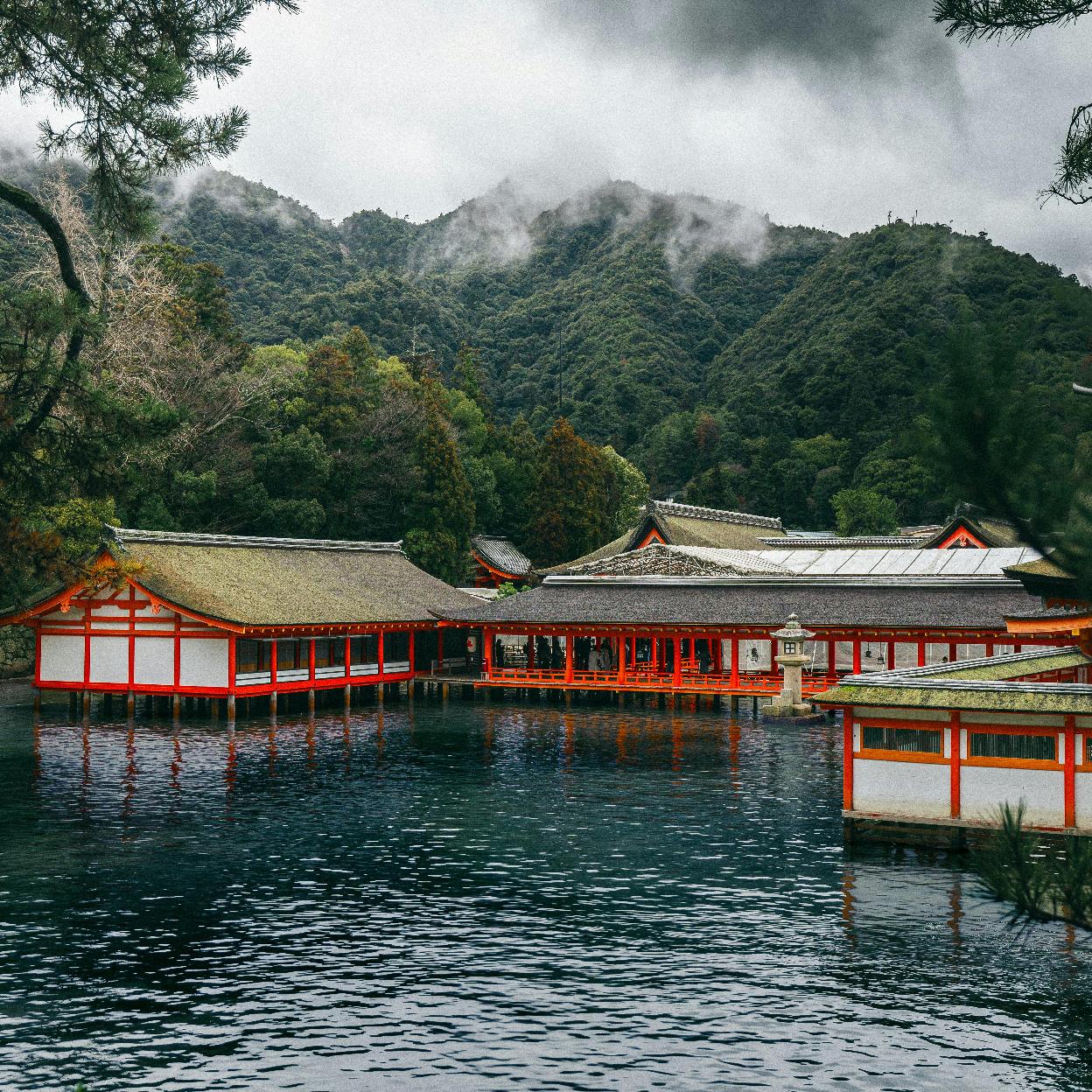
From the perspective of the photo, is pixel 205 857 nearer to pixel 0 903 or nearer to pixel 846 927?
pixel 0 903

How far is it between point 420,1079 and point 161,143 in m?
12.7

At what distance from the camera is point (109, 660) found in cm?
5050

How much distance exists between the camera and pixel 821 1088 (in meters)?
15.1

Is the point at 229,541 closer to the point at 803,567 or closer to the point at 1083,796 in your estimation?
the point at 803,567

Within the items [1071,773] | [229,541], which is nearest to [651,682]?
[229,541]

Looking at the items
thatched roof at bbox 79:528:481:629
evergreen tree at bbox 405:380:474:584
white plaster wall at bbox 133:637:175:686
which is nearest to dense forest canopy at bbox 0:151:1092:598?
evergreen tree at bbox 405:380:474:584

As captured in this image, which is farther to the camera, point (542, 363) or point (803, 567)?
point (542, 363)

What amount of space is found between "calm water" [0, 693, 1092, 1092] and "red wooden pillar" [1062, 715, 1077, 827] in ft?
8.14

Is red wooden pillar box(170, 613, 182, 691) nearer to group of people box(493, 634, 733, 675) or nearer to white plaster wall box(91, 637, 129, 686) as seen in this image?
white plaster wall box(91, 637, 129, 686)

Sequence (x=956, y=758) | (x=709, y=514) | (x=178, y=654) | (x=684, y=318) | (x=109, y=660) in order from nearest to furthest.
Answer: (x=956, y=758)
(x=178, y=654)
(x=109, y=660)
(x=709, y=514)
(x=684, y=318)

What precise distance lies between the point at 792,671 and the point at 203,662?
76.2 ft

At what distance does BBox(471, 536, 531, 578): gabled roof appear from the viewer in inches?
3228

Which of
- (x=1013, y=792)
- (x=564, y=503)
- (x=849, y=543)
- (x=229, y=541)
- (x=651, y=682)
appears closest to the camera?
(x=1013, y=792)

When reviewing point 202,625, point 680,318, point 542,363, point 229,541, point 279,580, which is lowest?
point 202,625
